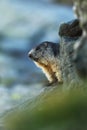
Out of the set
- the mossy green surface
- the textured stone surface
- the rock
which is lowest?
the mossy green surface

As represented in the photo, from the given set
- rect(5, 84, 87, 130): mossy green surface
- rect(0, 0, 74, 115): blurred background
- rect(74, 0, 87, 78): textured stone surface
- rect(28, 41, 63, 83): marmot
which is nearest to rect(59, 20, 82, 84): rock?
rect(28, 41, 63, 83): marmot

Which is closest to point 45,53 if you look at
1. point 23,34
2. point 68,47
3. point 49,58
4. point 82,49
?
point 49,58

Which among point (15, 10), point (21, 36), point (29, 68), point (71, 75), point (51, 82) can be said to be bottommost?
point (71, 75)

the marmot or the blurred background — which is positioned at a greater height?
the blurred background

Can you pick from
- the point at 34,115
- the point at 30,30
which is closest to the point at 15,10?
the point at 30,30

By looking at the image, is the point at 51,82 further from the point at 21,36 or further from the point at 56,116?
the point at 21,36

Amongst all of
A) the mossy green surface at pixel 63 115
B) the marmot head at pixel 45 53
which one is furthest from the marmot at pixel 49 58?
the mossy green surface at pixel 63 115

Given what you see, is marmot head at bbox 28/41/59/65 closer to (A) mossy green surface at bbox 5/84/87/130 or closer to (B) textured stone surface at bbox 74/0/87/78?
(B) textured stone surface at bbox 74/0/87/78
